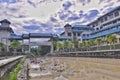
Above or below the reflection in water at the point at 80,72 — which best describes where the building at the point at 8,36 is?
above

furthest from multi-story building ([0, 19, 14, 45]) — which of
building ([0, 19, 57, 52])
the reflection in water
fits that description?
the reflection in water

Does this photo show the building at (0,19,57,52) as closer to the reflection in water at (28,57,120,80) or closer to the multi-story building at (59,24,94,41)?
the multi-story building at (59,24,94,41)

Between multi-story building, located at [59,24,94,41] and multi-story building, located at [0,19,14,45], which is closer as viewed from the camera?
multi-story building, located at [0,19,14,45]

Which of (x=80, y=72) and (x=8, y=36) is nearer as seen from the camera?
(x=80, y=72)

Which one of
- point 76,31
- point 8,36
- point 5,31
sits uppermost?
point 76,31

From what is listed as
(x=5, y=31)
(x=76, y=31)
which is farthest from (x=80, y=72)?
(x=76, y=31)

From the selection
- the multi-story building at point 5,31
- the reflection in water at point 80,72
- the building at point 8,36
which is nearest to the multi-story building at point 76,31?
the building at point 8,36

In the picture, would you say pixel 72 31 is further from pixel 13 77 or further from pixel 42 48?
pixel 13 77

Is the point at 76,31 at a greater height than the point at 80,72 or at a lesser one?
greater

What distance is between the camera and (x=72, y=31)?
4001 inches

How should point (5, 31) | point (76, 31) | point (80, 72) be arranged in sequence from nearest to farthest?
point (80, 72) → point (5, 31) → point (76, 31)

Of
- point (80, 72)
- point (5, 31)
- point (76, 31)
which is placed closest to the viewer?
point (80, 72)

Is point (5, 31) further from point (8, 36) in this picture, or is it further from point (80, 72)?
point (80, 72)

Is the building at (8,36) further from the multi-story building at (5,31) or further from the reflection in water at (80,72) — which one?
the reflection in water at (80,72)
